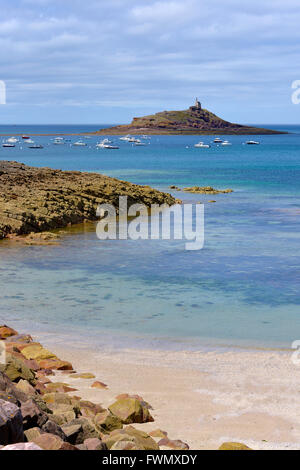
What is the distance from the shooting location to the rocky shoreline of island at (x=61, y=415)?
21.4ft

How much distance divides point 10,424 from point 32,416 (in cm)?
84

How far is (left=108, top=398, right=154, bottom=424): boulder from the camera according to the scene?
877 cm

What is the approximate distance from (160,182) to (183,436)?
46.9 metres

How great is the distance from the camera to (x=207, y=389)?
1049cm

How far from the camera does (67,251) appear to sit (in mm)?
23016

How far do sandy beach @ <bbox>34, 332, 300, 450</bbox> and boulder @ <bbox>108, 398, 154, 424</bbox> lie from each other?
0.37 feet

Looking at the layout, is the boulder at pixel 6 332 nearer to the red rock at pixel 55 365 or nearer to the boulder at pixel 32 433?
the red rock at pixel 55 365

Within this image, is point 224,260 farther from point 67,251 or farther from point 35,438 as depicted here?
point 35,438

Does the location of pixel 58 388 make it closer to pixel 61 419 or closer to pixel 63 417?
pixel 63 417

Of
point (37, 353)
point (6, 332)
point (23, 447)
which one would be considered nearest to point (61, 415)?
point (23, 447)

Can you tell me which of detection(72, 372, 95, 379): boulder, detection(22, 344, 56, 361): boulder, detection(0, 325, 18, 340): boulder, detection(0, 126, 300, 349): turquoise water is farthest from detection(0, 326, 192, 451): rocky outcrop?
detection(0, 126, 300, 349): turquoise water

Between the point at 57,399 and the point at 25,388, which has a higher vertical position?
the point at 25,388

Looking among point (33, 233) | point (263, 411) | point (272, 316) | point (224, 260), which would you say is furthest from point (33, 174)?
point (263, 411)

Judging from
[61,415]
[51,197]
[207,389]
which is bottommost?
[207,389]
